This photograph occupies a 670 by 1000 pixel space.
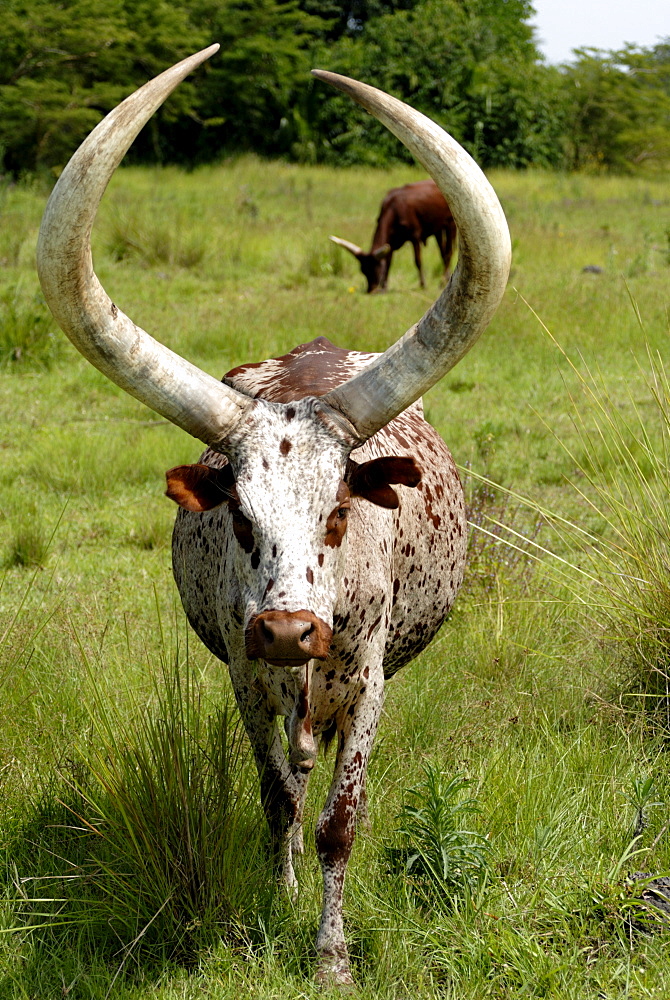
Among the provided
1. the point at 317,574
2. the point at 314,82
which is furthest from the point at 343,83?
the point at 314,82

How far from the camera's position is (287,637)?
88.8 inches

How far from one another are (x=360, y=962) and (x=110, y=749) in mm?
901

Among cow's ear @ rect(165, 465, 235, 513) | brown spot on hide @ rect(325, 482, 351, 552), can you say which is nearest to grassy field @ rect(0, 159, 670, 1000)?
cow's ear @ rect(165, 465, 235, 513)

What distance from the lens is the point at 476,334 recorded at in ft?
8.34

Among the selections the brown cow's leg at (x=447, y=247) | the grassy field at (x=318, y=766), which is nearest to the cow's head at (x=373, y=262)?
the brown cow's leg at (x=447, y=247)

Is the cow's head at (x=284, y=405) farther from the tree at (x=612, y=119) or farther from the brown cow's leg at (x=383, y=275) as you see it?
the tree at (x=612, y=119)

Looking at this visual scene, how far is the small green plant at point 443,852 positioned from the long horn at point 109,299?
1.19 metres

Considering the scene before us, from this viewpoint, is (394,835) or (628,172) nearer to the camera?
(394,835)

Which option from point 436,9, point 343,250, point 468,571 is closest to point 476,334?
point 468,571

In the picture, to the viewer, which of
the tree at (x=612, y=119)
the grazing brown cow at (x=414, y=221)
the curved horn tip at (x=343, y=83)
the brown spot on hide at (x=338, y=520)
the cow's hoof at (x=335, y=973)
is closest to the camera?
the curved horn tip at (x=343, y=83)

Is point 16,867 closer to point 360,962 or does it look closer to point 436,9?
point 360,962

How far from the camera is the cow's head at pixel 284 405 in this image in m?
2.29

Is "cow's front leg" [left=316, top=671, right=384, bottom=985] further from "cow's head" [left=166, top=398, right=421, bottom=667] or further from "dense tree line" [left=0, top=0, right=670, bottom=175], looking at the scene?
"dense tree line" [left=0, top=0, right=670, bottom=175]

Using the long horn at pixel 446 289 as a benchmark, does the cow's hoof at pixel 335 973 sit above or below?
below
